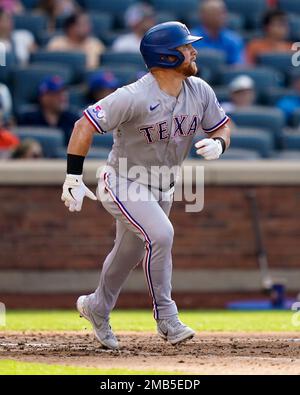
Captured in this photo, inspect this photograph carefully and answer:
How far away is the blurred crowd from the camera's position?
1228 centimetres

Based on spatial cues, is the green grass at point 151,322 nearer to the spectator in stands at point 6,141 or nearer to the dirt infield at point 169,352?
the dirt infield at point 169,352

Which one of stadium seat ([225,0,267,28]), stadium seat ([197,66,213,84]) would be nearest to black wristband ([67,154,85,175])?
stadium seat ([197,66,213,84])

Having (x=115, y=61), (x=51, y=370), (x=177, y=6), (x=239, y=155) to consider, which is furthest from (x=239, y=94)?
(x=51, y=370)

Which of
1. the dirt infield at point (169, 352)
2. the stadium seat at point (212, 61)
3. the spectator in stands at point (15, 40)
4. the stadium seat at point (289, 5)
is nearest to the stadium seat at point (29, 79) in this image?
the spectator in stands at point (15, 40)

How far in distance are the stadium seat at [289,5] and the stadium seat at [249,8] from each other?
1.18 ft

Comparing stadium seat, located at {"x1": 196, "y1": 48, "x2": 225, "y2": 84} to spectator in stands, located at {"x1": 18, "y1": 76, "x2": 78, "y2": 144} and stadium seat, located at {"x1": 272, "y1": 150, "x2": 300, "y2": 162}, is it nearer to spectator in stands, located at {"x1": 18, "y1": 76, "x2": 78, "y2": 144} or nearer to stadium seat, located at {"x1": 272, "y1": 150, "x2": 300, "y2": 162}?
stadium seat, located at {"x1": 272, "y1": 150, "x2": 300, "y2": 162}

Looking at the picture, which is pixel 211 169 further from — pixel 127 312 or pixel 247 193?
pixel 127 312

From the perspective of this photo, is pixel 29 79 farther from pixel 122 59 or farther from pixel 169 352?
pixel 169 352

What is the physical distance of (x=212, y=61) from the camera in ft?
44.1

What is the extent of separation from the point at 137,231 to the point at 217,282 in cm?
541

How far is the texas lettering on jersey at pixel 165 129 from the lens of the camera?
22.0 feet

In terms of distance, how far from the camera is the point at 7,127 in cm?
1178

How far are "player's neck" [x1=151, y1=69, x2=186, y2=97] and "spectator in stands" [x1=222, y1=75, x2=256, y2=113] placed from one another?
5.91 m
